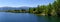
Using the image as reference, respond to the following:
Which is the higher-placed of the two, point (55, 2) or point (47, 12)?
point (55, 2)

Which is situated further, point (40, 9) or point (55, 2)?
point (40, 9)

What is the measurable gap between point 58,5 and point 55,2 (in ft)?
5.91

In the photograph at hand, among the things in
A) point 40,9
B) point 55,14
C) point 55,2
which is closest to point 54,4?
point 55,2

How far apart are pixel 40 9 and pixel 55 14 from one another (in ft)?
50.4

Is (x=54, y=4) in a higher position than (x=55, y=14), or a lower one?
higher

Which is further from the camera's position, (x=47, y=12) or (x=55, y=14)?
(x=47, y=12)

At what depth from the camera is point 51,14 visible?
2044 inches

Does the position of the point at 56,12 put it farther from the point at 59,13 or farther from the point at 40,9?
the point at 40,9

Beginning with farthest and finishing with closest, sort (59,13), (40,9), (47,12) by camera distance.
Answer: (40,9) → (47,12) → (59,13)

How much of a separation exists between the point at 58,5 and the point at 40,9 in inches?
587

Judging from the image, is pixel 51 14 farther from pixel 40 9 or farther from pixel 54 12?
pixel 40 9

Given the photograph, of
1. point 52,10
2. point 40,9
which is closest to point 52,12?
point 52,10

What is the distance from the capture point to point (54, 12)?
5159cm

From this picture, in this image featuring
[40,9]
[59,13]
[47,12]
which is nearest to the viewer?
[59,13]
